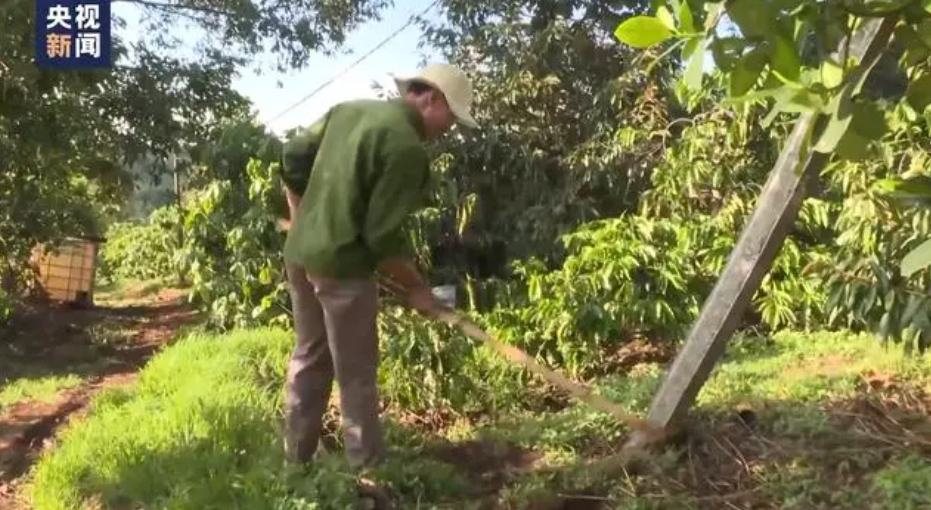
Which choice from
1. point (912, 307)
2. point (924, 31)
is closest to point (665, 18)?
point (924, 31)

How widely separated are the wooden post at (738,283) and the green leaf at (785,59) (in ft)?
5.36

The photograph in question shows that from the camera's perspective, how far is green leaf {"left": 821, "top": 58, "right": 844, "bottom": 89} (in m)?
2.03

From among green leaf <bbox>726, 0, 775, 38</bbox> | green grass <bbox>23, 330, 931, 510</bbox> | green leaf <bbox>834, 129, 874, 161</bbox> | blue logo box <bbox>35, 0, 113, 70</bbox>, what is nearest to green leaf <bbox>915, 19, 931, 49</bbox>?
green leaf <bbox>834, 129, 874, 161</bbox>

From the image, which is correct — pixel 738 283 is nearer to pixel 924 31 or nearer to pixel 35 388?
pixel 924 31

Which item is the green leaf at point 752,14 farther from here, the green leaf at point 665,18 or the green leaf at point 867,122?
the green leaf at point 867,122

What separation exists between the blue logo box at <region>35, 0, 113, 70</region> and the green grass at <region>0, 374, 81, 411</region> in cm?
277

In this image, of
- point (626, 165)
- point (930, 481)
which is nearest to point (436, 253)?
point (626, 165)

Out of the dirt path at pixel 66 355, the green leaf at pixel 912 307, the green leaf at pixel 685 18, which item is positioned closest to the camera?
the green leaf at pixel 685 18

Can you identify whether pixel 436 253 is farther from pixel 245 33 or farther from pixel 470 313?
pixel 245 33

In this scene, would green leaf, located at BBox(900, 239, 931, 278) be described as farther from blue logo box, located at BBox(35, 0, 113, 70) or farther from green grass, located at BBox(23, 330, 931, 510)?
blue logo box, located at BBox(35, 0, 113, 70)

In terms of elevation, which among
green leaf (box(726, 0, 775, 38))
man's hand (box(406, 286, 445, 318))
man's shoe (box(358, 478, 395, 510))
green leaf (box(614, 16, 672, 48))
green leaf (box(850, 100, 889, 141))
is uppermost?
green leaf (box(726, 0, 775, 38))

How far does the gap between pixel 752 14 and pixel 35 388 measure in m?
7.07

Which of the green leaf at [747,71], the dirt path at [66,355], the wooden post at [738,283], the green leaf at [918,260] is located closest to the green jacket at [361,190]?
the wooden post at [738,283]

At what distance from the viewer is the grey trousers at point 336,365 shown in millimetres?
3920
